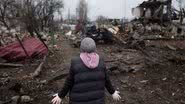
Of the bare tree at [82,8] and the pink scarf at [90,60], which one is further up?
the bare tree at [82,8]

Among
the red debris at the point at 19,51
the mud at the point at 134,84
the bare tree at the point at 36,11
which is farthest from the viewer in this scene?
the bare tree at the point at 36,11

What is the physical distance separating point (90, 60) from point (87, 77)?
224mm

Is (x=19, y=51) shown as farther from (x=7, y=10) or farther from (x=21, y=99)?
(x=7, y=10)

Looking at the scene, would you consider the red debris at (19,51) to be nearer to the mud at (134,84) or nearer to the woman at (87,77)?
the mud at (134,84)

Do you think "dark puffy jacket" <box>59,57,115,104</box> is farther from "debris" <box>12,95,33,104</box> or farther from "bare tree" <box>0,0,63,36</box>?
"bare tree" <box>0,0,63,36</box>

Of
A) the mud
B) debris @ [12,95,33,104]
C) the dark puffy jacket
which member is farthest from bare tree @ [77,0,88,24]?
the dark puffy jacket

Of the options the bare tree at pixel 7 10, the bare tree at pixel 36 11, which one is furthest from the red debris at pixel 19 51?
the bare tree at pixel 7 10

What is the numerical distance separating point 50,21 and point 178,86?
169 ft

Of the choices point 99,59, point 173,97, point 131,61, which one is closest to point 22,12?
point 131,61

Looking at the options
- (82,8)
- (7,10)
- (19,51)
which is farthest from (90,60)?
(82,8)

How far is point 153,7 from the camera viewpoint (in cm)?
3772

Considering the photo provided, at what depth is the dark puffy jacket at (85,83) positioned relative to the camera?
4.17 meters

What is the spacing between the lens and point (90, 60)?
163 inches

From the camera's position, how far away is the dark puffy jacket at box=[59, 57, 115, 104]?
417 centimetres
